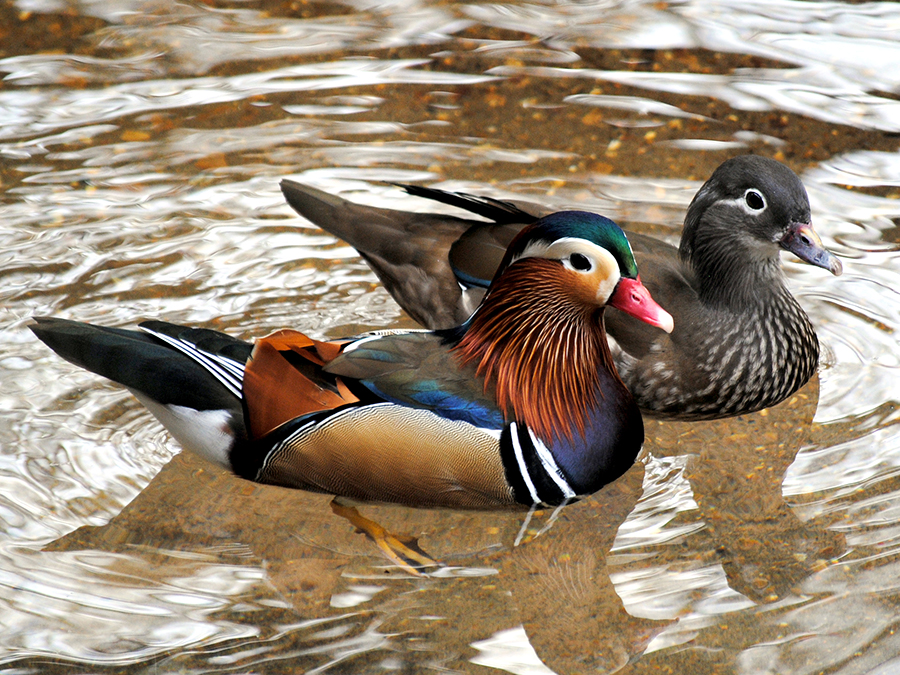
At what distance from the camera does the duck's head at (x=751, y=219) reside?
3.34 meters

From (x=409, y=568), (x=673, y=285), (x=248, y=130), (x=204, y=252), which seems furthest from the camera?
(x=248, y=130)

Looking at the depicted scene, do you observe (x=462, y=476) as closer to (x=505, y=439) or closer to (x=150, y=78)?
(x=505, y=439)

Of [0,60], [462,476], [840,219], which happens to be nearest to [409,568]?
[462,476]

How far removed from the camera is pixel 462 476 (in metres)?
2.98

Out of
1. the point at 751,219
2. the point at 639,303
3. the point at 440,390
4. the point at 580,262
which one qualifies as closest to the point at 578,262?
the point at 580,262

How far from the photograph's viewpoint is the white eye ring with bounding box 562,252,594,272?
Result: 2975 mm

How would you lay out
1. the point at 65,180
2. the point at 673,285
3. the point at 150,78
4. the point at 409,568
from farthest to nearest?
the point at 150,78
the point at 65,180
the point at 673,285
the point at 409,568

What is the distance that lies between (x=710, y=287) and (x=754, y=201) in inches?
13.0

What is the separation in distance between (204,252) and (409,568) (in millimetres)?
1736

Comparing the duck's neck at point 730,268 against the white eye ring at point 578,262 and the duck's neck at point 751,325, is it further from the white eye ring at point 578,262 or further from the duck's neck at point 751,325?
the white eye ring at point 578,262

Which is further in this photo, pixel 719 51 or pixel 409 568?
pixel 719 51

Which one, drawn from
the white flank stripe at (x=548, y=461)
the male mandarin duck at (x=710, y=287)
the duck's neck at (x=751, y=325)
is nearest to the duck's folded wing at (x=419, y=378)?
the white flank stripe at (x=548, y=461)

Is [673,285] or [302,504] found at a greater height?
[673,285]

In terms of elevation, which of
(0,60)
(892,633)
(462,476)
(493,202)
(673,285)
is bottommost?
(892,633)
